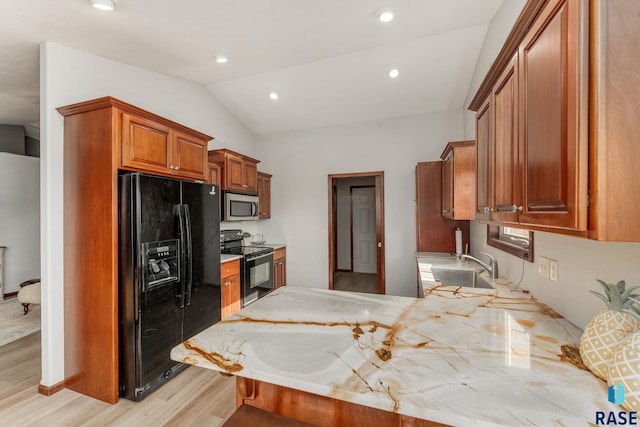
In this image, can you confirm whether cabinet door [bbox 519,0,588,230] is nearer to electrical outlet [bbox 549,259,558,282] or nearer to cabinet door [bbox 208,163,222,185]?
electrical outlet [bbox 549,259,558,282]

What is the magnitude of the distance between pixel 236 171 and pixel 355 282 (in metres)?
3.30

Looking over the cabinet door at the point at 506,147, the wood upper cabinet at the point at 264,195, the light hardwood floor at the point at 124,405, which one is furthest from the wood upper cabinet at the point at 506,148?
the wood upper cabinet at the point at 264,195

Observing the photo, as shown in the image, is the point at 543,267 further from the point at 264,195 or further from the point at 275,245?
the point at 264,195

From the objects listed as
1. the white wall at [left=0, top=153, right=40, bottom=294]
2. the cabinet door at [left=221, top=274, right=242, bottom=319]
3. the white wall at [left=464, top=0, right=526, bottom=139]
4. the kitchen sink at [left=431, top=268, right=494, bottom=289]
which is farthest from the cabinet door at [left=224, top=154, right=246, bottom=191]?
the white wall at [left=0, top=153, right=40, bottom=294]

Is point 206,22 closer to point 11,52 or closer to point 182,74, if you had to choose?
point 182,74

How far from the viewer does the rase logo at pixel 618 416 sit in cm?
69

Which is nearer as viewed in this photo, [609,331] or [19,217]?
[609,331]

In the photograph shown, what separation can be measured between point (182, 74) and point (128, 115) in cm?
150

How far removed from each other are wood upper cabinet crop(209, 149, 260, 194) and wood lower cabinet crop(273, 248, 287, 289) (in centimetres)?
107

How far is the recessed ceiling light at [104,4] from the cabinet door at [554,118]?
2.47m

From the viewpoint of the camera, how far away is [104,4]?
1882 mm

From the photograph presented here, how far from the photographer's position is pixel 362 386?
2.63 ft

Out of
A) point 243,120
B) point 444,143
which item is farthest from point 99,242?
point 444,143

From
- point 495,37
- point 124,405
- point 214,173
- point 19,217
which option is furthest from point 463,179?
point 19,217
